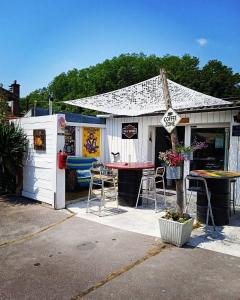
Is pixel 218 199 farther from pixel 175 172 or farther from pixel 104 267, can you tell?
pixel 104 267

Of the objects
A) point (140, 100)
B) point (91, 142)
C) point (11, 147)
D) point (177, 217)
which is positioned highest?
point (140, 100)

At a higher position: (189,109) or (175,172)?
(189,109)

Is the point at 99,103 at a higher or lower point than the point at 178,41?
lower

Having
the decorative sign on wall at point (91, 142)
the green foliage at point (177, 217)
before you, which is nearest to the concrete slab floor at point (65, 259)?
the green foliage at point (177, 217)

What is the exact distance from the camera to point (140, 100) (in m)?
6.66

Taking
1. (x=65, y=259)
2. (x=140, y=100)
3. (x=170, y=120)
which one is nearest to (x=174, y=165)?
(x=170, y=120)

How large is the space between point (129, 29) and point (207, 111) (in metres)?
5.08

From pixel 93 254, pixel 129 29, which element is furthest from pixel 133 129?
pixel 93 254

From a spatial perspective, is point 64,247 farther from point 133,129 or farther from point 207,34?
point 207,34

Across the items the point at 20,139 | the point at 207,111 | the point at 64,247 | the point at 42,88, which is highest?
the point at 42,88

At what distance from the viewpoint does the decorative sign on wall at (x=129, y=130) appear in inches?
337

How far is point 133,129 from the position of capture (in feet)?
28.3

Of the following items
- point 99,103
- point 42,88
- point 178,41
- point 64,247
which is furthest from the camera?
point 42,88

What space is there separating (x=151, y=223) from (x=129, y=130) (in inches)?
162
